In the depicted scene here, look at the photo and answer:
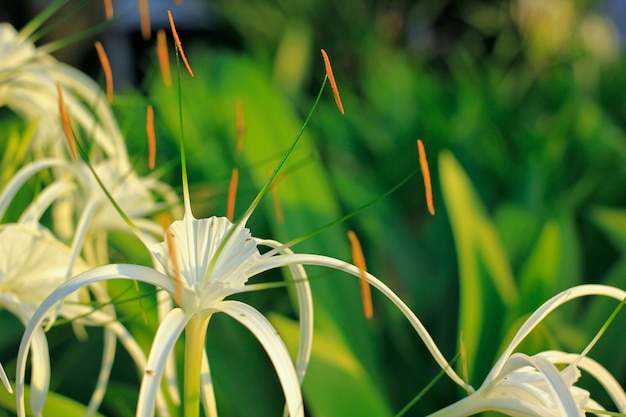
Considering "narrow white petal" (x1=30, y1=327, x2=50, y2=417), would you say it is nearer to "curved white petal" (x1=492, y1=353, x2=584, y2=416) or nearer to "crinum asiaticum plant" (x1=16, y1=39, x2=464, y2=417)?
"crinum asiaticum plant" (x1=16, y1=39, x2=464, y2=417)

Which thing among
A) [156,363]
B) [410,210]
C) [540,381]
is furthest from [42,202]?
[410,210]

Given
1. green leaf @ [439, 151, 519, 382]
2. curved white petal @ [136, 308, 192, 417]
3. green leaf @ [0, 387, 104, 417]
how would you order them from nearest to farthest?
curved white petal @ [136, 308, 192, 417] → green leaf @ [0, 387, 104, 417] → green leaf @ [439, 151, 519, 382]

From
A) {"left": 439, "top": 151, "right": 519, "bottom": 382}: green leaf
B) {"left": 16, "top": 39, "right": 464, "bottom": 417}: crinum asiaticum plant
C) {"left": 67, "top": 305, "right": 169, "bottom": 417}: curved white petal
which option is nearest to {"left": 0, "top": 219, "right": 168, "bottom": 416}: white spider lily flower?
{"left": 67, "top": 305, "right": 169, "bottom": 417}: curved white petal

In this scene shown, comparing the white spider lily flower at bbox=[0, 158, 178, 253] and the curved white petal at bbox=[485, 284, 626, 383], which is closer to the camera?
the curved white petal at bbox=[485, 284, 626, 383]

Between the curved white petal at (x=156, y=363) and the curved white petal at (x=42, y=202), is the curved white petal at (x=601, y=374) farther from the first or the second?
the curved white petal at (x=42, y=202)

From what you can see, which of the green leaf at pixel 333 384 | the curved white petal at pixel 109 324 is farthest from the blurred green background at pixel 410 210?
the curved white petal at pixel 109 324

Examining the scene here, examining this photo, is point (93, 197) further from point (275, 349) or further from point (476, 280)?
point (476, 280)
